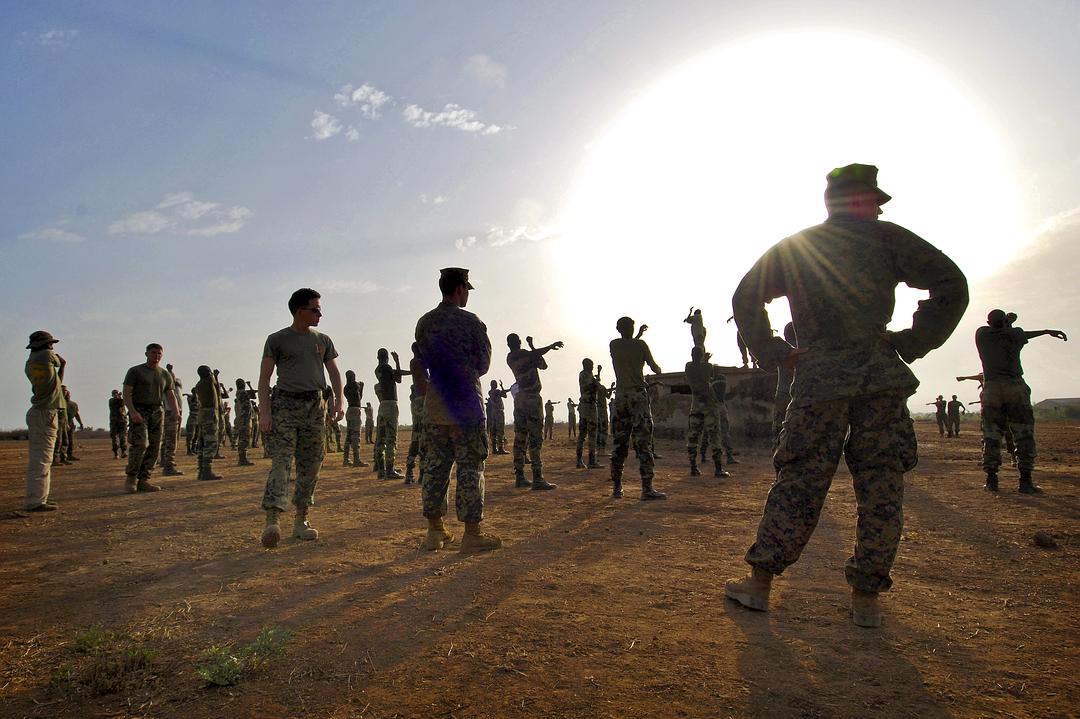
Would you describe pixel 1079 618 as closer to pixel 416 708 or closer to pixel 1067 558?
pixel 1067 558

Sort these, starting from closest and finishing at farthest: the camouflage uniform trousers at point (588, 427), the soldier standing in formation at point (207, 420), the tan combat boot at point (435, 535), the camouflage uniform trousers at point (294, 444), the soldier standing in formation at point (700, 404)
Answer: the tan combat boot at point (435, 535), the camouflage uniform trousers at point (294, 444), the soldier standing in formation at point (700, 404), the soldier standing in formation at point (207, 420), the camouflage uniform trousers at point (588, 427)

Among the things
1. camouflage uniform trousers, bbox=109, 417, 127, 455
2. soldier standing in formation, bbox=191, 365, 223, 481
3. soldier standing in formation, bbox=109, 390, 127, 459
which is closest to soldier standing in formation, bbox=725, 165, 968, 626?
soldier standing in formation, bbox=191, 365, 223, 481

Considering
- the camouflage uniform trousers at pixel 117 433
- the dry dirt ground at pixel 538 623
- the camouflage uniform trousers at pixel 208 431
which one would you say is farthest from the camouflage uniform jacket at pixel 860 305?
the camouflage uniform trousers at pixel 117 433

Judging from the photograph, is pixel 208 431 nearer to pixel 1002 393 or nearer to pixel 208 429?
pixel 208 429

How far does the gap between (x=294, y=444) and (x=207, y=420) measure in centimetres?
743

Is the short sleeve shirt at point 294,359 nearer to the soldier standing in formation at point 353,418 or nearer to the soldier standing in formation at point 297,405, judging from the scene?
the soldier standing in formation at point 297,405

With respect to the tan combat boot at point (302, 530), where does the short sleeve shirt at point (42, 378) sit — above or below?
above

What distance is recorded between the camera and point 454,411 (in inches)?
188

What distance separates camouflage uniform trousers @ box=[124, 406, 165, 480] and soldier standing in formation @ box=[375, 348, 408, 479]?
3.45 metres

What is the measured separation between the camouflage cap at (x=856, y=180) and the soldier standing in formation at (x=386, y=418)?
28.2 ft

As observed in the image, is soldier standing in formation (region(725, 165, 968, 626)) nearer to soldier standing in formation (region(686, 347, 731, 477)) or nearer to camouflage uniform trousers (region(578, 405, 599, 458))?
soldier standing in formation (region(686, 347, 731, 477))

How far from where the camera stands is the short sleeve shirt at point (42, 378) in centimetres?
726

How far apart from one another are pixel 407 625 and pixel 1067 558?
4.74m

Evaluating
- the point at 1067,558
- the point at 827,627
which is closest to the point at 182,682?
the point at 827,627
